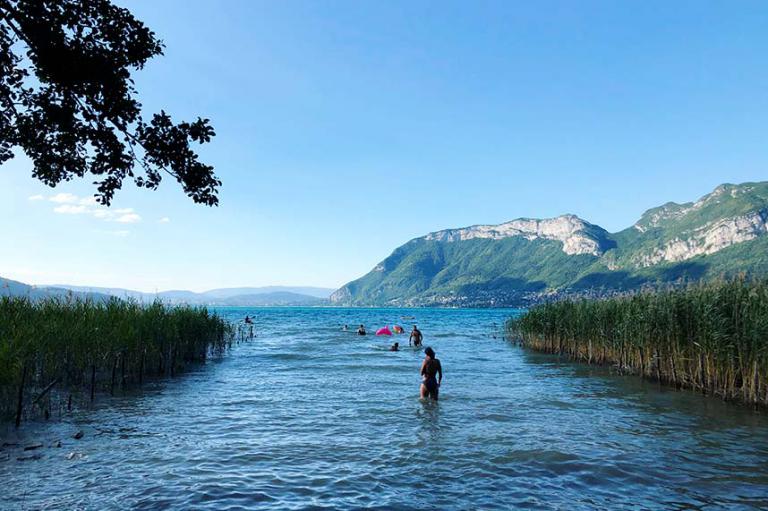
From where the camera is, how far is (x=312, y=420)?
645 inches

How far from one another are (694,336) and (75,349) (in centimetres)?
2511

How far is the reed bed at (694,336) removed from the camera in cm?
Result: 1755

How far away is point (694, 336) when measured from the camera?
2073 centimetres

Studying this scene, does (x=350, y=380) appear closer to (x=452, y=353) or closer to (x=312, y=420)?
(x=312, y=420)

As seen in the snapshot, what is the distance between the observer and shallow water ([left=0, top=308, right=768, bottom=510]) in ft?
30.9

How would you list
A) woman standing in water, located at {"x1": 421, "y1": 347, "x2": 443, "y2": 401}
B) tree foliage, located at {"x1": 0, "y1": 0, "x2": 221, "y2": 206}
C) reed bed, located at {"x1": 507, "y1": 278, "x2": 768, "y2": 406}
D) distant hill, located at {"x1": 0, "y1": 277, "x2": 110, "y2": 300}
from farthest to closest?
distant hill, located at {"x1": 0, "y1": 277, "x2": 110, "y2": 300}
woman standing in water, located at {"x1": 421, "y1": 347, "x2": 443, "y2": 401}
reed bed, located at {"x1": 507, "y1": 278, "x2": 768, "y2": 406}
tree foliage, located at {"x1": 0, "y1": 0, "x2": 221, "y2": 206}

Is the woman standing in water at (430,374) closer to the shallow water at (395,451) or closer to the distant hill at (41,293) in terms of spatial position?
the shallow water at (395,451)

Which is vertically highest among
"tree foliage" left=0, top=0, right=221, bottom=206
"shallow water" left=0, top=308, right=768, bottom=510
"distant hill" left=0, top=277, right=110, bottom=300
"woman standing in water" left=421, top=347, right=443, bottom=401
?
"tree foliage" left=0, top=0, right=221, bottom=206

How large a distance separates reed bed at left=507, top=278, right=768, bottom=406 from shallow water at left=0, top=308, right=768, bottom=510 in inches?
42.7

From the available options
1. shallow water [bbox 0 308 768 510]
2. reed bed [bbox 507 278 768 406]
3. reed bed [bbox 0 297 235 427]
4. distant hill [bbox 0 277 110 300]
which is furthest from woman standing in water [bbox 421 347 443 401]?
distant hill [bbox 0 277 110 300]

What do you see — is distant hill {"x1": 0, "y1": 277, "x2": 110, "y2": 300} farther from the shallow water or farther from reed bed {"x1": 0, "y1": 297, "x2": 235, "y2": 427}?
the shallow water

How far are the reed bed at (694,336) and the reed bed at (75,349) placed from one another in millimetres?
23047

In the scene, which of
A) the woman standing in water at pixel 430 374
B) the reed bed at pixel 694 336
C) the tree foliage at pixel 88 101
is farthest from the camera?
the woman standing in water at pixel 430 374

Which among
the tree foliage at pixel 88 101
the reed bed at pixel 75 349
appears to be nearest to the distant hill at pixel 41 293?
the reed bed at pixel 75 349
